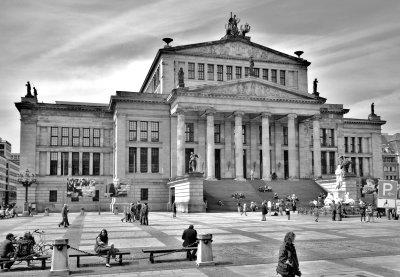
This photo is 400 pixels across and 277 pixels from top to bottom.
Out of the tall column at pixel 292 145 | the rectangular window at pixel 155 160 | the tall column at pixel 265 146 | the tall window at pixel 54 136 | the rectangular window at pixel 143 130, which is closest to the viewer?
the tall column at pixel 265 146

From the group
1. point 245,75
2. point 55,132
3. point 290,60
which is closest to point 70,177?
point 55,132

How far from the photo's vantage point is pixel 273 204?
54.4m

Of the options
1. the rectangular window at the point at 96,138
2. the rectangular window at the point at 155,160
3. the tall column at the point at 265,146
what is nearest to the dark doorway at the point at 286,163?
the tall column at the point at 265,146

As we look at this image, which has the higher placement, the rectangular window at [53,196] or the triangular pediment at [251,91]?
the triangular pediment at [251,91]

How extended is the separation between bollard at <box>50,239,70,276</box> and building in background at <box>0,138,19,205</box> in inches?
5801

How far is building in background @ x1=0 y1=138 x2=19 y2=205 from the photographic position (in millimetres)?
154375

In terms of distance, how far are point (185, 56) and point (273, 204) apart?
96.6 feet

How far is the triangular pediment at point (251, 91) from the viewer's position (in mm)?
64062

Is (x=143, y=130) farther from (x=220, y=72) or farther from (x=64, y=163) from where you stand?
(x=220, y=72)

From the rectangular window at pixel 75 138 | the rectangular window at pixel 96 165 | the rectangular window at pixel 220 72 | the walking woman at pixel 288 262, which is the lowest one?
the walking woman at pixel 288 262

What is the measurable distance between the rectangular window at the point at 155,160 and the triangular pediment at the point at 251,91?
1167 cm

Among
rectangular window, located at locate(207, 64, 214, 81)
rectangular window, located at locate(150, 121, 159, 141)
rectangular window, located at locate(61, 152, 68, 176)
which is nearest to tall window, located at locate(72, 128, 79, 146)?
rectangular window, located at locate(61, 152, 68, 176)

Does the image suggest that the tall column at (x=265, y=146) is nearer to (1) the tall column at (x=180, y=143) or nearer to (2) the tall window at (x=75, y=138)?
(1) the tall column at (x=180, y=143)

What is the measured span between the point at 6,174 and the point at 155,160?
116m
